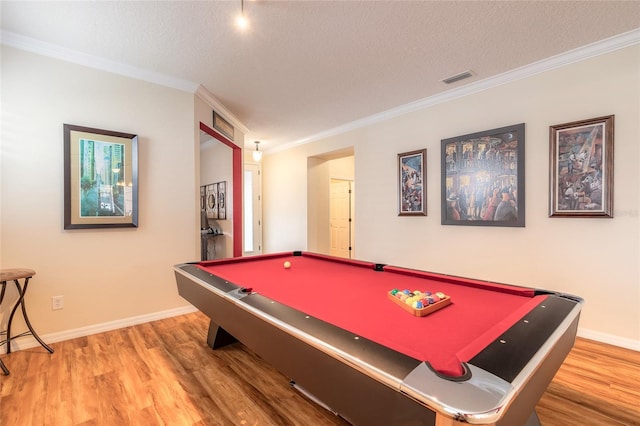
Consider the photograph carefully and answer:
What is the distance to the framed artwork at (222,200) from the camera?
5.04 meters

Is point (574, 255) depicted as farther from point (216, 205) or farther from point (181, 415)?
point (216, 205)

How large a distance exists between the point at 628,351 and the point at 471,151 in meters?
2.07

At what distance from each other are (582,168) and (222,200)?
193 inches

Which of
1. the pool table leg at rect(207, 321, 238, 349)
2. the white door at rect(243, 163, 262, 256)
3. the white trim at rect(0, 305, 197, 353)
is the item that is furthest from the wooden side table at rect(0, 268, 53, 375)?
the white door at rect(243, 163, 262, 256)

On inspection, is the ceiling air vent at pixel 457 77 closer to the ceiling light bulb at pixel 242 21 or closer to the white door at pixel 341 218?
the ceiling light bulb at pixel 242 21

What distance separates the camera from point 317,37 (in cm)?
223

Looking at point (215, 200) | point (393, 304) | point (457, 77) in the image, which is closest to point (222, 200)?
point (215, 200)

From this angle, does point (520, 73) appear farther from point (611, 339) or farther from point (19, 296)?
point (19, 296)

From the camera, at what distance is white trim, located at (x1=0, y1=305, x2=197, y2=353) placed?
2.26m

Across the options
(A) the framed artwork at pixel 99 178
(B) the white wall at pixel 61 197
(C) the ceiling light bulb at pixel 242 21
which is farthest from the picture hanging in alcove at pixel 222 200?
(C) the ceiling light bulb at pixel 242 21

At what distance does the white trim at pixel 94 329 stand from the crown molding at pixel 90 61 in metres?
2.34

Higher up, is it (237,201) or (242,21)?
(242,21)

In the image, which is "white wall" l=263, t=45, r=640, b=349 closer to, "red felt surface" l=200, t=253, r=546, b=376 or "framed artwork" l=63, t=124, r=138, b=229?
"red felt surface" l=200, t=253, r=546, b=376

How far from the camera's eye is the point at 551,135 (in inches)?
99.7
